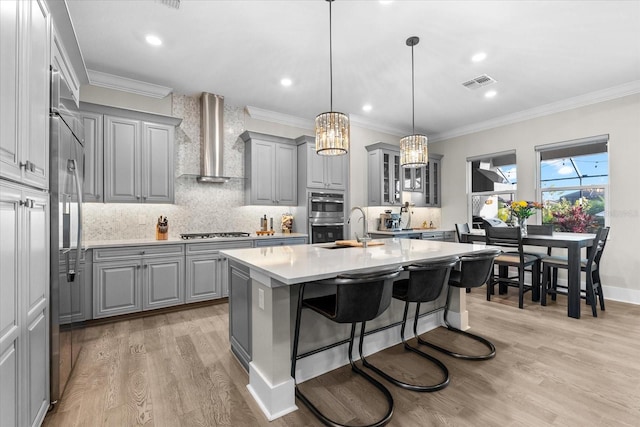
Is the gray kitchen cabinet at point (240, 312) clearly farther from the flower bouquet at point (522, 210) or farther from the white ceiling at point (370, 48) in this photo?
the flower bouquet at point (522, 210)

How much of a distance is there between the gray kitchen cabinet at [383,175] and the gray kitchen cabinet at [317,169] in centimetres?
72

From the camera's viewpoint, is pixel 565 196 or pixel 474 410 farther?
pixel 565 196

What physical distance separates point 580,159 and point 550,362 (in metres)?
3.72

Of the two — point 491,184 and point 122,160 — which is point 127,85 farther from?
point 491,184

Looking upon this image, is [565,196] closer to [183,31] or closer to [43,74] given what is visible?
[183,31]

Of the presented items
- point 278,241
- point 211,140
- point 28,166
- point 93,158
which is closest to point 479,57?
point 278,241

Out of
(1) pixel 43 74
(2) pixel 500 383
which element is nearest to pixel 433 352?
(2) pixel 500 383

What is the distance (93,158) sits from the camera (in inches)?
137

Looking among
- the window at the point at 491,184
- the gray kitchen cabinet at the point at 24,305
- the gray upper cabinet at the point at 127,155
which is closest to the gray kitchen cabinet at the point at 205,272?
the gray upper cabinet at the point at 127,155

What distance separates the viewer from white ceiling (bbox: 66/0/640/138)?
8.56 ft

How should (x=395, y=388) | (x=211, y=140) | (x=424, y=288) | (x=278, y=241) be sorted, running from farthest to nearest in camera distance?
(x=278, y=241), (x=211, y=140), (x=424, y=288), (x=395, y=388)

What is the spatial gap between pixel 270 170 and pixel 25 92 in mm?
3371

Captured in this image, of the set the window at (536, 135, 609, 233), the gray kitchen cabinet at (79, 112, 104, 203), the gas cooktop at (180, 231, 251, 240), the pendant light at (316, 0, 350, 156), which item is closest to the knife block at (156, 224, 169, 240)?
the gas cooktop at (180, 231, 251, 240)

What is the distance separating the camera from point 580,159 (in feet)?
15.2
